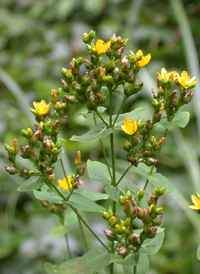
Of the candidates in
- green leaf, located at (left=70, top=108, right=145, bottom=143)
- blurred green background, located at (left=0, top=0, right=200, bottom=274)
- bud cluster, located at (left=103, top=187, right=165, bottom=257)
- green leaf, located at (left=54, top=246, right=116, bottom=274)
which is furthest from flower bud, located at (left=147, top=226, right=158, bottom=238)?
blurred green background, located at (left=0, top=0, right=200, bottom=274)

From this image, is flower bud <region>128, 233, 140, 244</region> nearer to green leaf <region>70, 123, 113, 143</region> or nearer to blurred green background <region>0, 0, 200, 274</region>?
green leaf <region>70, 123, 113, 143</region>

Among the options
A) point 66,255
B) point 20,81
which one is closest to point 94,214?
point 66,255

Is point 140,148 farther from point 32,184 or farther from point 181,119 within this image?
point 32,184

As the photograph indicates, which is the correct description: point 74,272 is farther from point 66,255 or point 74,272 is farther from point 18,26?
point 18,26

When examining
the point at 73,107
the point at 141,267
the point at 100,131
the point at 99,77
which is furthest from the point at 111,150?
the point at 73,107

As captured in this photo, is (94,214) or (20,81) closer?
(94,214)

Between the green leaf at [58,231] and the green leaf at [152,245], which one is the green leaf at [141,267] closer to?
the green leaf at [152,245]

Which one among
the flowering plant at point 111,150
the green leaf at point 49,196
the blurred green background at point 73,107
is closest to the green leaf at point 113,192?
the flowering plant at point 111,150
